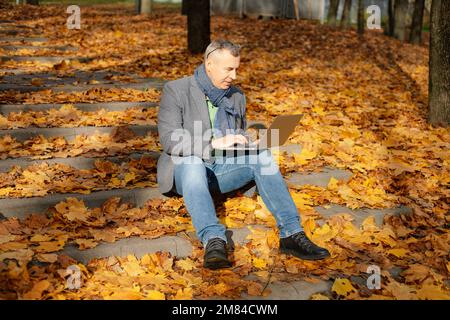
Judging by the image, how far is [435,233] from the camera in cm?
428

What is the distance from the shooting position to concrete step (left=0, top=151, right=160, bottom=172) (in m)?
4.61

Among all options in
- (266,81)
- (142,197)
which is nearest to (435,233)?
(142,197)

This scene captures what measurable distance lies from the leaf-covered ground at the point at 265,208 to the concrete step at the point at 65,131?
4.2 inches

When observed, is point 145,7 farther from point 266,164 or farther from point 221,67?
point 266,164

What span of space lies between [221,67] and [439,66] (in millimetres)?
4023

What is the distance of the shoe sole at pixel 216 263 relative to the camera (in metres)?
3.49

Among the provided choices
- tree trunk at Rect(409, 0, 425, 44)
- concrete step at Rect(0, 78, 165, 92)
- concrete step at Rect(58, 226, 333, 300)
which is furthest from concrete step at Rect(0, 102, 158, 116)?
tree trunk at Rect(409, 0, 425, 44)

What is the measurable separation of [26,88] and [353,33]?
1173cm

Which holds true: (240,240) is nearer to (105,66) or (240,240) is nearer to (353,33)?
(105,66)

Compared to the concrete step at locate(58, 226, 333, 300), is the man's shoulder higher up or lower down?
higher up

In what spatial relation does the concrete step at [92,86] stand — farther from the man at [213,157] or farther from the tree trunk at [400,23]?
the tree trunk at [400,23]

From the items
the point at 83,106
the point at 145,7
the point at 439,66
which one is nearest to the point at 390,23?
the point at 145,7

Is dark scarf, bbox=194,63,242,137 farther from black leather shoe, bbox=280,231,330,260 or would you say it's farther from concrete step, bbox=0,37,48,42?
concrete step, bbox=0,37,48,42

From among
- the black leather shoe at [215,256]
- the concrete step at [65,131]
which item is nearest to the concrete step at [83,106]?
the concrete step at [65,131]
